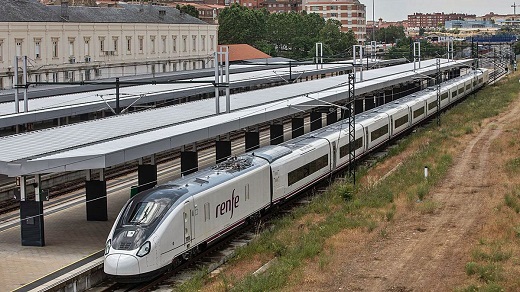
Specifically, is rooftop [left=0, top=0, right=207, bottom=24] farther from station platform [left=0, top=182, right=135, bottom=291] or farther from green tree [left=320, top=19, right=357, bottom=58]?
green tree [left=320, top=19, right=357, bottom=58]

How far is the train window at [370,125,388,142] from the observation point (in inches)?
1603

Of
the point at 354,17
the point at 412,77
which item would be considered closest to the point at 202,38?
the point at 412,77

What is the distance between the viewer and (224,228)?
949 inches

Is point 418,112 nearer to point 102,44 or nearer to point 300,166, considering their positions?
point 300,166

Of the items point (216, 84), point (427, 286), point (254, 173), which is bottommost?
point (427, 286)

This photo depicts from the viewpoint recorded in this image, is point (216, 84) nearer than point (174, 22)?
Yes

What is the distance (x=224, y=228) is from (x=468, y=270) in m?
6.99

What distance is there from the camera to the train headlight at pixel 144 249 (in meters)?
20.1

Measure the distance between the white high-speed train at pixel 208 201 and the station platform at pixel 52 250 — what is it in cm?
187

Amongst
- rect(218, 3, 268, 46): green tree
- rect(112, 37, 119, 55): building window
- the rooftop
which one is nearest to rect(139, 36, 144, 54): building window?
the rooftop

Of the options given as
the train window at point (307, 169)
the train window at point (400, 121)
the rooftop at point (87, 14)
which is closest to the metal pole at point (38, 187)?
the train window at point (307, 169)

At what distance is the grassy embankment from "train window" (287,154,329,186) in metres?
1.00

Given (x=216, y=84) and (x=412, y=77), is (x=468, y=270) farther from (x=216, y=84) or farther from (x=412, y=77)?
(x=412, y=77)

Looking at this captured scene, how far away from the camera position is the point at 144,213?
69.3ft
